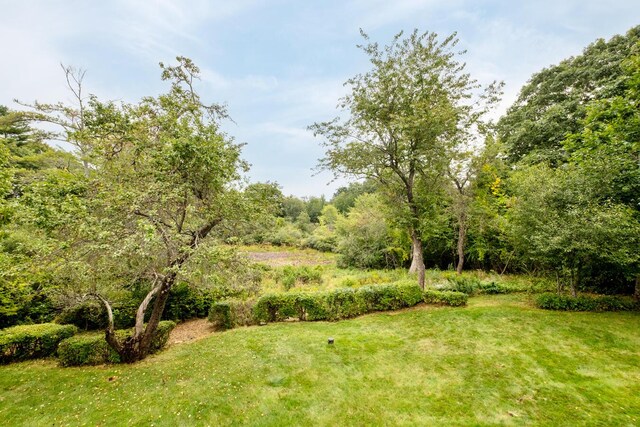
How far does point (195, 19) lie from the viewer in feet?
32.0

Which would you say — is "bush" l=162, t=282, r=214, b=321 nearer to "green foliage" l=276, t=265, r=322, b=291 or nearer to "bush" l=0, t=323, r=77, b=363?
"bush" l=0, t=323, r=77, b=363

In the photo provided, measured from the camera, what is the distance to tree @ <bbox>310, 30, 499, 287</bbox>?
9352 mm

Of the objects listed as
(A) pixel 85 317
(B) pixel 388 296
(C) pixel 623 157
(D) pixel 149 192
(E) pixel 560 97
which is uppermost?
(E) pixel 560 97

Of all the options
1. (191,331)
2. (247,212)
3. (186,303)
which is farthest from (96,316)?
(247,212)

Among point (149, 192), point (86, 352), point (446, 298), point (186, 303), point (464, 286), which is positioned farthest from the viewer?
point (464, 286)

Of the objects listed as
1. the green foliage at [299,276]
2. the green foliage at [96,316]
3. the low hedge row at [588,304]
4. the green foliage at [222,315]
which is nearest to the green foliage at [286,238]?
the green foliage at [299,276]

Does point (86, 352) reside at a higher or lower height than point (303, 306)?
lower

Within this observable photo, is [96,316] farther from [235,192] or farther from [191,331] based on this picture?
[235,192]

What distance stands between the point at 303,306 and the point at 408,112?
8.27 metres

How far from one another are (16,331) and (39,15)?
9418 mm

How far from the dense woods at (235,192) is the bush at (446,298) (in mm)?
1311

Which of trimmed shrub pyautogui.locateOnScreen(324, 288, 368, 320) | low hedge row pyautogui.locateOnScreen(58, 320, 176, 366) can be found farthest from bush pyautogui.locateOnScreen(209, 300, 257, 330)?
low hedge row pyautogui.locateOnScreen(58, 320, 176, 366)

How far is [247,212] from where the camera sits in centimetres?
716

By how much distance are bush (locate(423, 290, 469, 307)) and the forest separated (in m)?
0.05
